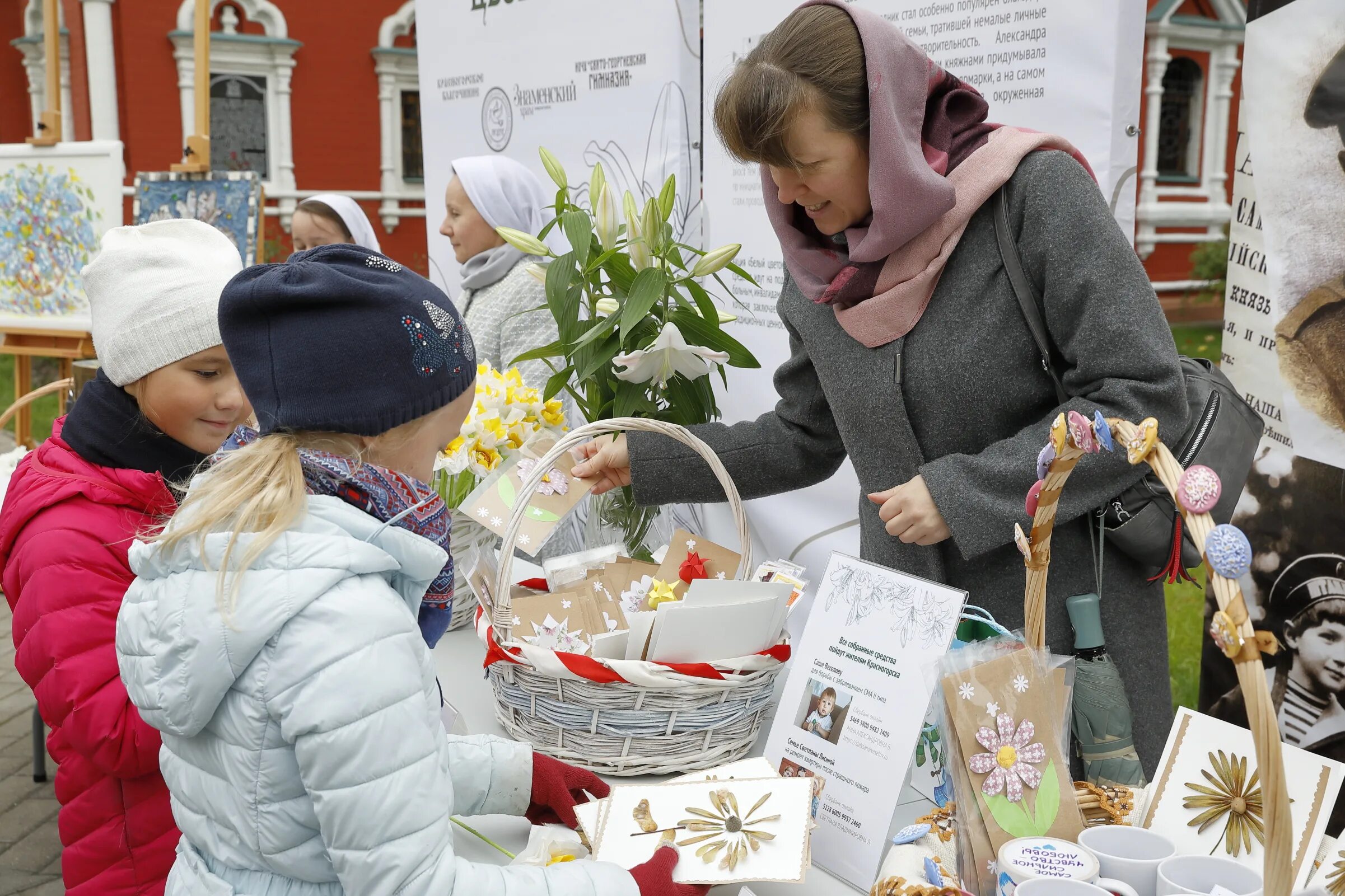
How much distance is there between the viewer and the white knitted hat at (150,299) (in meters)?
1.47

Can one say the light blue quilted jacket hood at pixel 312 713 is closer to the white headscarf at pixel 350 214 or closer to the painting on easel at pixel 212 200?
the white headscarf at pixel 350 214

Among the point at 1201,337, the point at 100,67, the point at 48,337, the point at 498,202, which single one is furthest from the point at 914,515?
the point at 100,67

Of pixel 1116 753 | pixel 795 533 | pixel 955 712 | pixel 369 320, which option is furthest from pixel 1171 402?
pixel 795 533

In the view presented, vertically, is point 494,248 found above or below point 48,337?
above

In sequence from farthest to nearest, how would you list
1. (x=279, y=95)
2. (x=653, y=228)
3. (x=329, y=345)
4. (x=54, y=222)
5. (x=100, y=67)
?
(x=279, y=95) < (x=100, y=67) < (x=54, y=222) < (x=653, y=228) < (x=329, y=345)

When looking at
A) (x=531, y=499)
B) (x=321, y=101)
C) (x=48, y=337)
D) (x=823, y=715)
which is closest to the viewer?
(x=823, y=715)

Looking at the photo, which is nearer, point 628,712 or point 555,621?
point 628,712

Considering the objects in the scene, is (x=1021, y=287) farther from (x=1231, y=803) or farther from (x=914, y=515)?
(x=1231, y=803)

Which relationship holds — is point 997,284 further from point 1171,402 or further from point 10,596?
point 10,596

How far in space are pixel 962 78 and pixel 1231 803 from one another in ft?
4.66

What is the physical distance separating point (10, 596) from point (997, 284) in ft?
4.33

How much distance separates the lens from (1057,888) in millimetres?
848

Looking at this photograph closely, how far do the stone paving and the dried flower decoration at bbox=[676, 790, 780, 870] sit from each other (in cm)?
232

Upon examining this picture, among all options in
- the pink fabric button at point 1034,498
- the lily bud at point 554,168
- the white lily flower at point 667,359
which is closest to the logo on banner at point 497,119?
the lily bud at point 554,168
